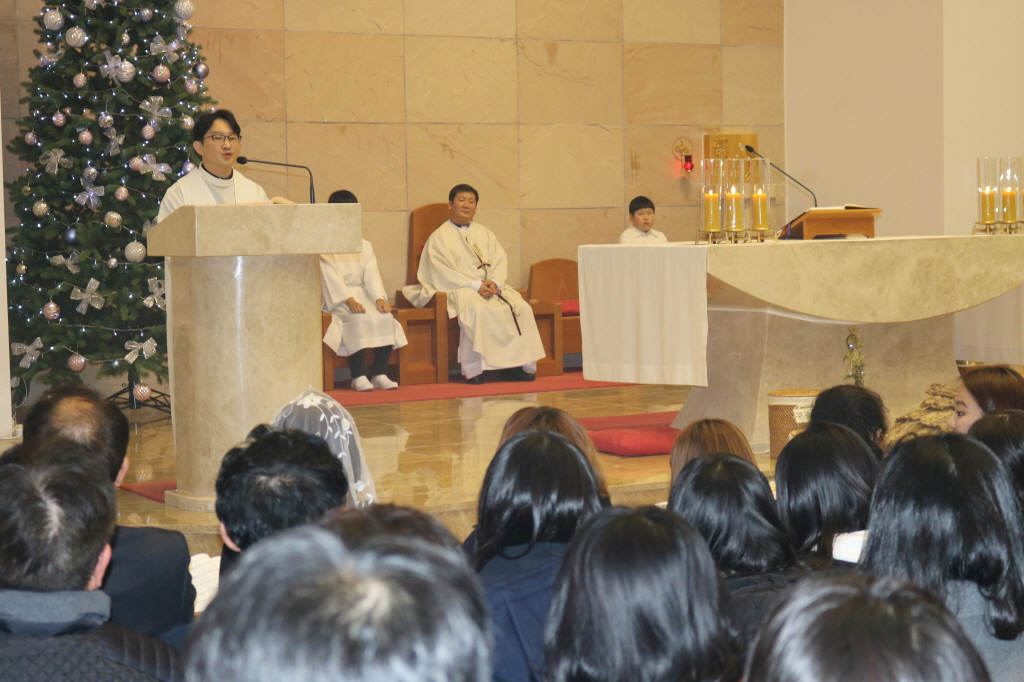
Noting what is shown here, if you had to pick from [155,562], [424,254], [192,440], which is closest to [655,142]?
[424,254]

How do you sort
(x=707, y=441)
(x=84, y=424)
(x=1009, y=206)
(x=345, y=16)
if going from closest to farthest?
1. (x=84, y=424)
2. (x=707, y=441)
3. (x=1009, y=206)
4. (x=345, y=16)

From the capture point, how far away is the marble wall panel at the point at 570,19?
10727mm

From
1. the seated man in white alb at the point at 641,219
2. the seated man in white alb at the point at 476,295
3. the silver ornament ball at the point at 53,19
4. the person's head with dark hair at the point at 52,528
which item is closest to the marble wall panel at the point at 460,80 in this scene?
the seated man in white alb at the point at 476,295

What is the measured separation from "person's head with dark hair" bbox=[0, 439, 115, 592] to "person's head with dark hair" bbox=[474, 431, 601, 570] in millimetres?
733

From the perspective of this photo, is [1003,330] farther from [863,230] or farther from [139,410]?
[139,410]

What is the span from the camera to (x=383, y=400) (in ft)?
26.9

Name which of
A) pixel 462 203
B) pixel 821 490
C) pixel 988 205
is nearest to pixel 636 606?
pixel 821 490

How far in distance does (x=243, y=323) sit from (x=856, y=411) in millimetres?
2484

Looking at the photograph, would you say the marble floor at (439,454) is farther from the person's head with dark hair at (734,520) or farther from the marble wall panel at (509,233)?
the person's head with dark hair at (734,520)

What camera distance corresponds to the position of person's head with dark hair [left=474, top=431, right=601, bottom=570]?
2.21 meters

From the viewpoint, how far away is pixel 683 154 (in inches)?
445

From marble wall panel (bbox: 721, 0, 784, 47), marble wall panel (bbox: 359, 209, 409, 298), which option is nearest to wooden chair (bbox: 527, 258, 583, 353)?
marble wall panel (bbox: 359, 209, 409, 298)

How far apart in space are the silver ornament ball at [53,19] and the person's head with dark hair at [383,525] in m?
6.90

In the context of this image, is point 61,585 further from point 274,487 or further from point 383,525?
point 383,525
